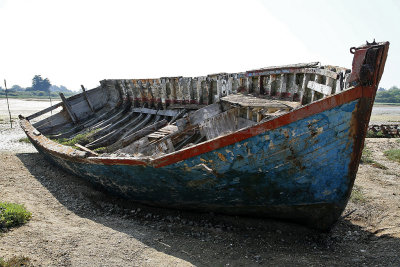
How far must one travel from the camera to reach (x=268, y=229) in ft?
15.1

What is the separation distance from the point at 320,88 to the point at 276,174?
192cm

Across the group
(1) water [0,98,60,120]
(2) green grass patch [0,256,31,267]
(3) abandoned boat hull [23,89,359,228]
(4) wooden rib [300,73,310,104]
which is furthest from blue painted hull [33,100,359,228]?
(1) water [0,98,60,120]

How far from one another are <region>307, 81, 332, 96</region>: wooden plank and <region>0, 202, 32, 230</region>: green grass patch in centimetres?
549

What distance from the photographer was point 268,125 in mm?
3619

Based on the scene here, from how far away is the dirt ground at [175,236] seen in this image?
381cm

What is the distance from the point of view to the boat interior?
5.43 meters

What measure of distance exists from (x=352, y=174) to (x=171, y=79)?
6.31 metres

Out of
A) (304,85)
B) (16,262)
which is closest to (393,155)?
(304,85)

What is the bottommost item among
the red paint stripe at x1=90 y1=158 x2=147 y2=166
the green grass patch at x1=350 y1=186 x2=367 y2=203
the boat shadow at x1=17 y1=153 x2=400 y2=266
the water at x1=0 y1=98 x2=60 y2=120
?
the water at x1=0 y1=98 x2=60 y2=120

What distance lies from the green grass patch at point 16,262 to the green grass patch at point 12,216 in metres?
1.03

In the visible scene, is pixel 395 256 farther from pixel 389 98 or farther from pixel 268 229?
pixel 389 98

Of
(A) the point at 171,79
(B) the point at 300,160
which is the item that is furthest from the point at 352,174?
(A) the point at 171,79

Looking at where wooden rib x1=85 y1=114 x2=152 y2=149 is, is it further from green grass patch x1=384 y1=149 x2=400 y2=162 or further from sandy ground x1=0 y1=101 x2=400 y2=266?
green grass patch x1=384 y1=149 x2=400 y2=162

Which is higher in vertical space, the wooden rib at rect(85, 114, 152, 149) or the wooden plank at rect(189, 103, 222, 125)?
the wooden plank at rect(189, 103, 222, 125)
